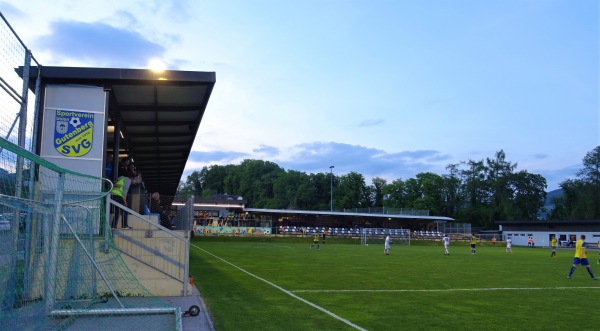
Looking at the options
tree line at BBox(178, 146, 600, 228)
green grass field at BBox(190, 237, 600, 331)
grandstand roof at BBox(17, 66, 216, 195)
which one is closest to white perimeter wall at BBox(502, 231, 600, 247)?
tree line at BBox(178, 146, 600, 228)

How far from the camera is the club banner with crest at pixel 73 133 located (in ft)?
41.1

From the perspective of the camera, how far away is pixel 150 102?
16359 millimetres

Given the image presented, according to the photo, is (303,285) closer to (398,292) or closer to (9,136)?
(398,292)

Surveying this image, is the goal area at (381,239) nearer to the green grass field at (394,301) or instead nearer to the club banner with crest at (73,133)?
the green grass field at (394,301)

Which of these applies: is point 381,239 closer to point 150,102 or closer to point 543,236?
point 543,236

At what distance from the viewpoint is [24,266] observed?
8.37m

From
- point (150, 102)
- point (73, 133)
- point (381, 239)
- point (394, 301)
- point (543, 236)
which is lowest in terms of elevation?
point (381, 239)

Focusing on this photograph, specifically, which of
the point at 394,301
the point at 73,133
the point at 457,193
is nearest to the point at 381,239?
the point at 394,301

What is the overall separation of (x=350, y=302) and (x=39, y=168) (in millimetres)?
7429

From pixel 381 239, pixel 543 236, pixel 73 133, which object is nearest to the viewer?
pixel 73 133

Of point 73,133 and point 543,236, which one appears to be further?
point 543,236

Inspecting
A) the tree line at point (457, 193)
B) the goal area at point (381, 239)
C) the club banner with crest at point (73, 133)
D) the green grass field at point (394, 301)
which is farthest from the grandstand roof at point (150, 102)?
the tree line at point (457, 193)

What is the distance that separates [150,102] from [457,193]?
117 m

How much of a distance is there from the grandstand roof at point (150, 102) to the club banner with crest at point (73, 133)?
0.88 m
